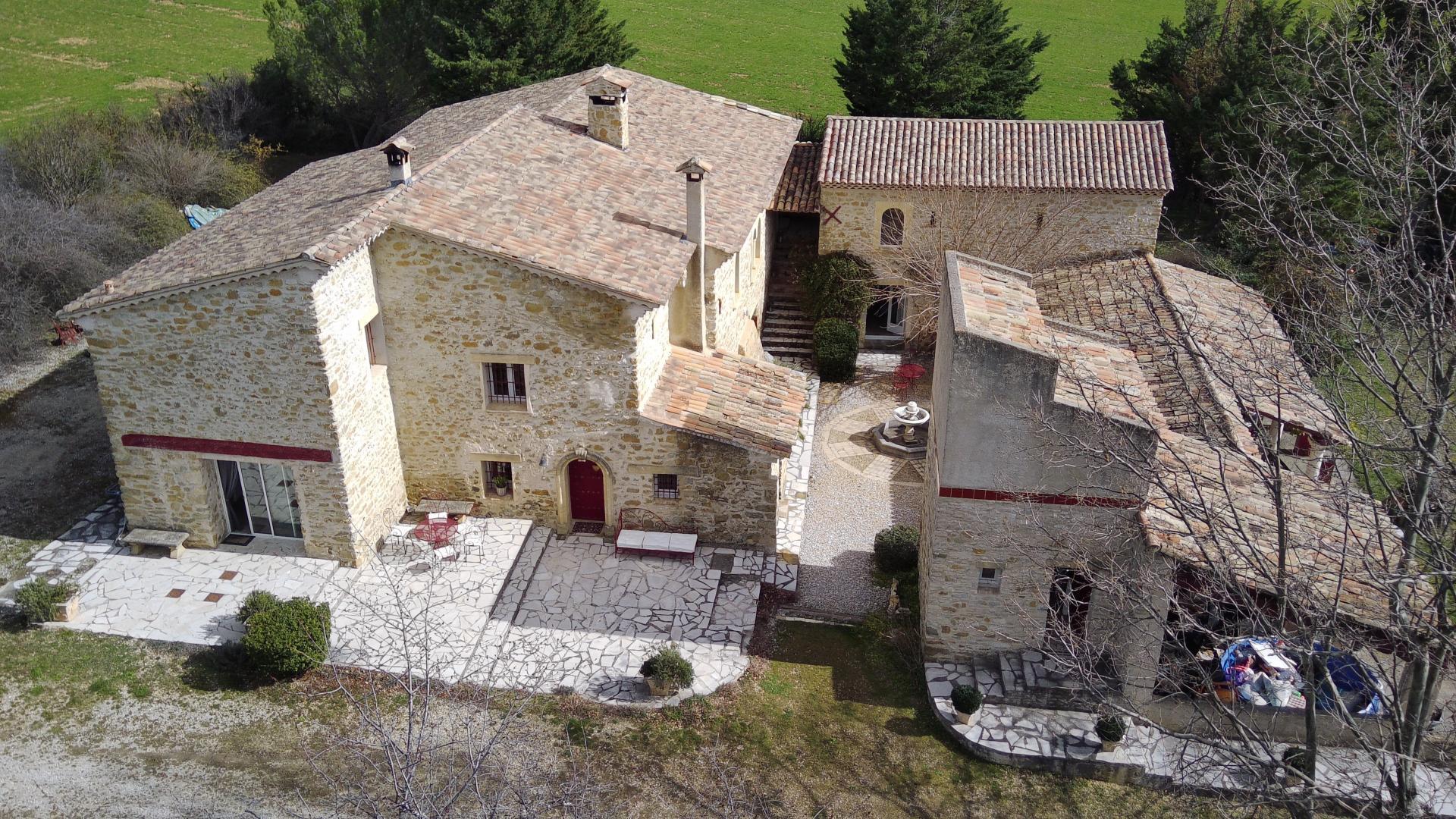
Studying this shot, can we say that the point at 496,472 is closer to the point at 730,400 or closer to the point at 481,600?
the point at 481,600

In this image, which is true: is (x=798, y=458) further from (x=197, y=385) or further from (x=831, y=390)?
(x=197, y=385)

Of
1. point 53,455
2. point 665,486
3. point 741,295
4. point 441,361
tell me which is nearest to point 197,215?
point 53,455

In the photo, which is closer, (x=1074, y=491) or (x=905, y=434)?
(x=1074, y=491)

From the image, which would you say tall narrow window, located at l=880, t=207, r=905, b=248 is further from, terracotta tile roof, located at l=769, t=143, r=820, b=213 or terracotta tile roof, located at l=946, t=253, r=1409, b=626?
terracotta tile roof, located at l=946, t=253, r=1409, b=626

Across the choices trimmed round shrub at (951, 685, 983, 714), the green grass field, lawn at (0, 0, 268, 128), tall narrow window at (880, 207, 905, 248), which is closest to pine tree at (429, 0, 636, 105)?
the green grass field

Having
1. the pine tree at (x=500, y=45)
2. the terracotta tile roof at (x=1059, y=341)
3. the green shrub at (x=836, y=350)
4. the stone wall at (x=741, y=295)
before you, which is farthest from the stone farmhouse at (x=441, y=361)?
the pine tree at (x=500, y=45)

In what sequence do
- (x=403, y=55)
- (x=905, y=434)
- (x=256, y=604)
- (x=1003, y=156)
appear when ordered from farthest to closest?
(x=403, y=55) < (x=1003, y=156) < (x=905, y=434) < (x=256, y=604)

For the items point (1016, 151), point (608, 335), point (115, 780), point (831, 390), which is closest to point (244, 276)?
point (608, 335)
